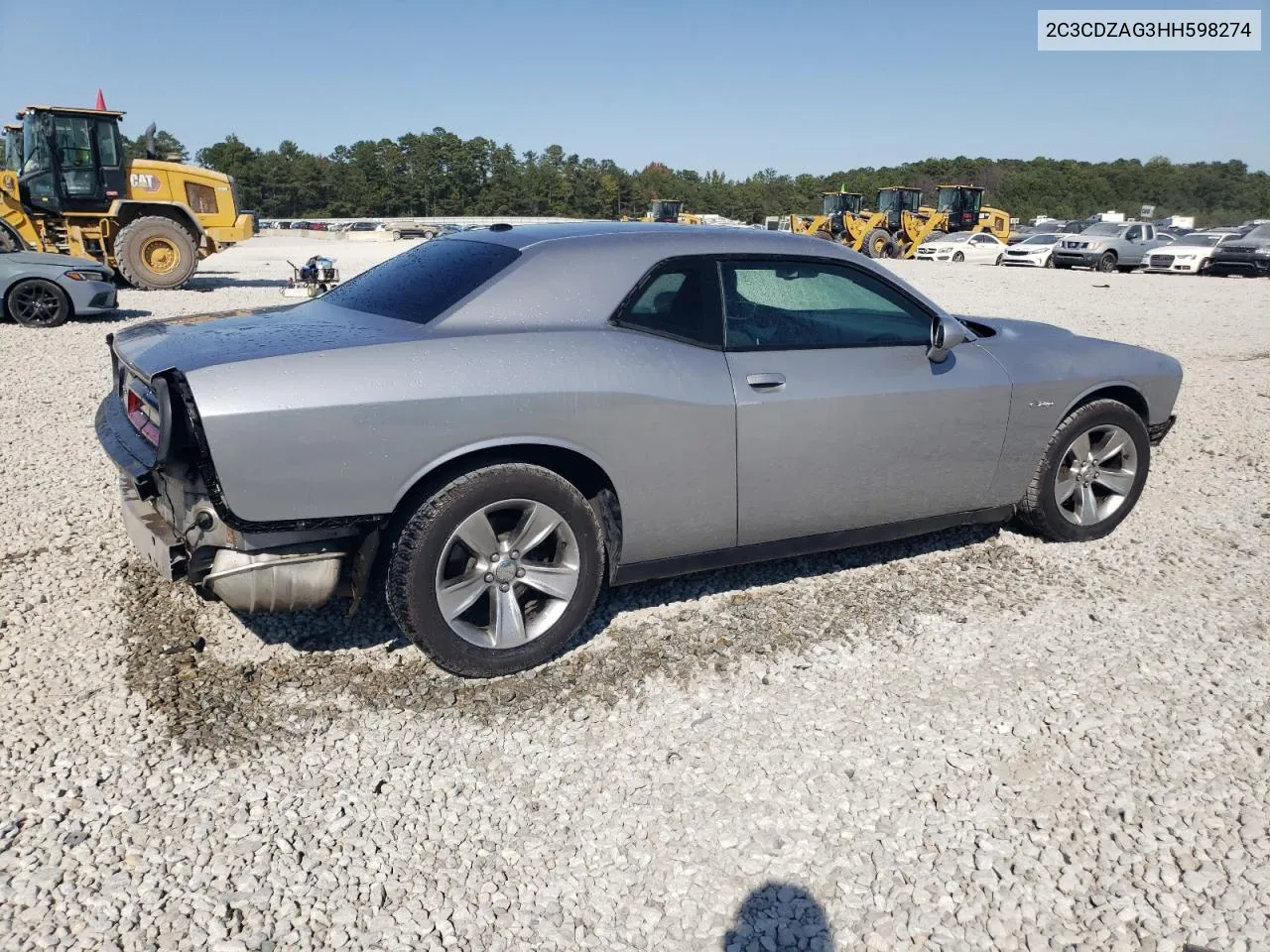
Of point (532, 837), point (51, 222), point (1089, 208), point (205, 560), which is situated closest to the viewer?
point (532, 837)

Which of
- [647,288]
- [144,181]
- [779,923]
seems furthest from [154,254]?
[779,923]

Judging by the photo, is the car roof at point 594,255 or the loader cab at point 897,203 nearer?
the car roof at point 594,255

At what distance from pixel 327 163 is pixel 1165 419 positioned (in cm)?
10529

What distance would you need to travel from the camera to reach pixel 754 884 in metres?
2.46

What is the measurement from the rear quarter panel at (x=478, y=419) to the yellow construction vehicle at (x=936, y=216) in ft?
99.8

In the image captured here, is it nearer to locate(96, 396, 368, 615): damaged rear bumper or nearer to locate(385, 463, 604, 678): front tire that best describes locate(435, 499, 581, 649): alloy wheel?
locate(385, 463, 604, 678): front tire

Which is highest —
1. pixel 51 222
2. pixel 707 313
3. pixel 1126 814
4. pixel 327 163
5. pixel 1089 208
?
pixel 327 163

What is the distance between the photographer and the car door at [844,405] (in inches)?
147

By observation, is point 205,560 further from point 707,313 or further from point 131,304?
point 131,304

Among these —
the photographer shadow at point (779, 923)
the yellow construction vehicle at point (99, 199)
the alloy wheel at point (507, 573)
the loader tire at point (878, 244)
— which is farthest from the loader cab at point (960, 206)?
the photographer shadow at point (779, 923)

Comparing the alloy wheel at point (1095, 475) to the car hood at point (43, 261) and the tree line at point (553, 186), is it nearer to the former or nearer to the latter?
the car hood at point (43, 261)

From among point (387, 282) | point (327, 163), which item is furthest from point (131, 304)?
point (327, 163)

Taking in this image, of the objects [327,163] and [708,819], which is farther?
[327,163]

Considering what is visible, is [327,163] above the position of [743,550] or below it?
above
